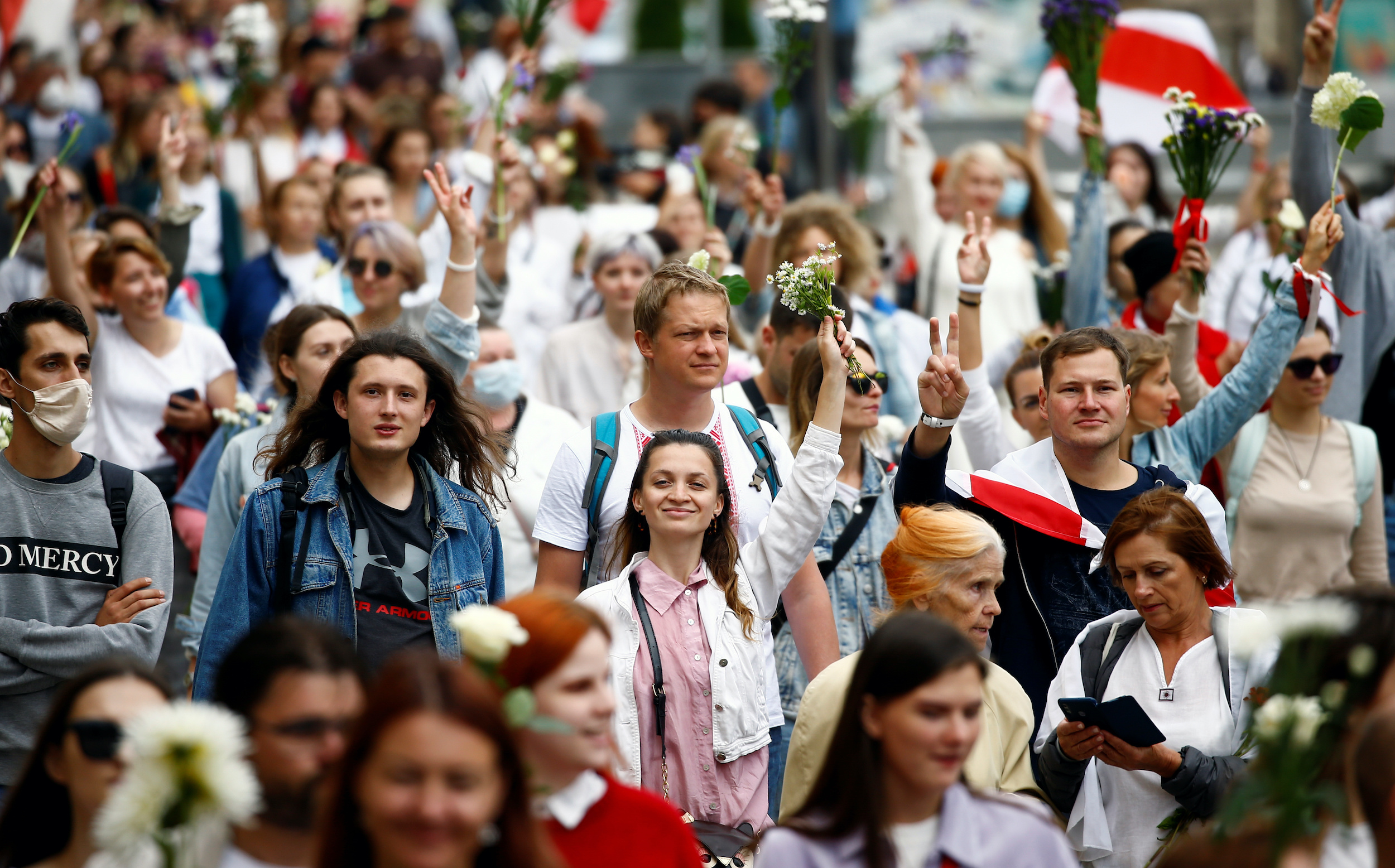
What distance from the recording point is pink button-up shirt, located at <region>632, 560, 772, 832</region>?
440 centimetres

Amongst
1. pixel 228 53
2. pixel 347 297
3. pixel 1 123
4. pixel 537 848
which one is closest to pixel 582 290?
pixel 347 297

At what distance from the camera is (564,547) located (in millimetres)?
4859

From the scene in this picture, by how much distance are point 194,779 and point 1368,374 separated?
250 inches

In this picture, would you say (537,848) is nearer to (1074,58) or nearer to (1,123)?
(1074,58)

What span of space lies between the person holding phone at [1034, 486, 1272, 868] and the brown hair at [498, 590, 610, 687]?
64.0 inches

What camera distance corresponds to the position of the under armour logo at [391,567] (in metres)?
4.57

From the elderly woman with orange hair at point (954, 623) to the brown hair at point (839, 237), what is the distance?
3.12 metres

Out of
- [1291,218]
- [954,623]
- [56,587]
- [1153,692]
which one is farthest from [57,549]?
[1291,218]

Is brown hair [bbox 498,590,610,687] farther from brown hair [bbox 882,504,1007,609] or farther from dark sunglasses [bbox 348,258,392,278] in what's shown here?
dark sunglasses [bbox 348,258,392,278]

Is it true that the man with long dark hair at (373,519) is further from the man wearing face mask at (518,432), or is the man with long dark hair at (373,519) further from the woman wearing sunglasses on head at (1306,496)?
the woman wearing sunglasses on head at (1306,496)

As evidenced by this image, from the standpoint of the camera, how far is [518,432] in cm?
631

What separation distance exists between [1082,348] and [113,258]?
14.2 ft

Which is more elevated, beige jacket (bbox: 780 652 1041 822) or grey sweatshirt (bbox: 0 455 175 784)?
grey sweatshirt (bbox: 0 455 175 784)

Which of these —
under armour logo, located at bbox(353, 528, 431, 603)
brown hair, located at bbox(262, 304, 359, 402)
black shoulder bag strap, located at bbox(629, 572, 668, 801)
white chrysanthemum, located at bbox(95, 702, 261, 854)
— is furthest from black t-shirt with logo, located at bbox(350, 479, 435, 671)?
white chrysanthemum, located at bbox(95, 702, 261, 854)
